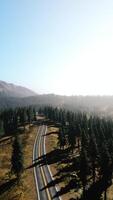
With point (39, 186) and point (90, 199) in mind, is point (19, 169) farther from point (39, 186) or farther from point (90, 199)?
point (90, 199)

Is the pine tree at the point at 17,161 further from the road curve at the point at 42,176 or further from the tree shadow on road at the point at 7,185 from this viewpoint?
the road curve at the point at 42,176

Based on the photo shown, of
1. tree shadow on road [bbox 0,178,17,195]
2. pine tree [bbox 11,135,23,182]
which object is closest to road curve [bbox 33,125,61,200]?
pine tree [bbox 11,135,23,182]

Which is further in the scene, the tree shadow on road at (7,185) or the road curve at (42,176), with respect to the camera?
the tree shadow on road at (7,185)

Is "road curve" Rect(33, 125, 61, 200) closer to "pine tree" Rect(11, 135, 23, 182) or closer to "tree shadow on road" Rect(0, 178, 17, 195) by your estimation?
Result: "pine tree" Rect(11, 135, 23, 182)

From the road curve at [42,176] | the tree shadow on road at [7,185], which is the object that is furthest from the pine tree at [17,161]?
the road curve at [42,176]

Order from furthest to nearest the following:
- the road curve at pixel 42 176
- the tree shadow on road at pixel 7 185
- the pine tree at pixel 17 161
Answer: the pine tree at pixel 17 161
the tree shadow on road at pixel 7 185
the road curve at pixel 42 176

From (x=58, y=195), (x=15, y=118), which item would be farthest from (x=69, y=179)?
(x=15, y=118)

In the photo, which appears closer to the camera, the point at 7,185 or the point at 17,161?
the point at 7,185

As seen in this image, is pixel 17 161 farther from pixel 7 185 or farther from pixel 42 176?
pixel 42 176

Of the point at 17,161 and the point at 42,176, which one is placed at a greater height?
the point at 17,161

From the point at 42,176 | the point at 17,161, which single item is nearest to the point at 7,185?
the point at 17,161

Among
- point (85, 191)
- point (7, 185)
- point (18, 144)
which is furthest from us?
point (18, 144)
